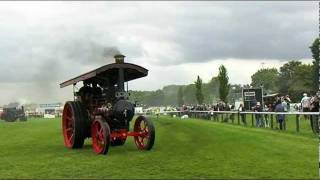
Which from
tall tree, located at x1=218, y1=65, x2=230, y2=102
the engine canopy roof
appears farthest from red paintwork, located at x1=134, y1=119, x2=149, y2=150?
tall tree, located at x1=218, y1=65, x2=230, y2=102

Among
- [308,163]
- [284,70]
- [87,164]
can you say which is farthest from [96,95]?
[284,70]

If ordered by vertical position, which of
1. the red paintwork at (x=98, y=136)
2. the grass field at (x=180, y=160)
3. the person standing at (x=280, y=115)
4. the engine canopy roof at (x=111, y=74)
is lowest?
the grass field at (x=180, y=160)

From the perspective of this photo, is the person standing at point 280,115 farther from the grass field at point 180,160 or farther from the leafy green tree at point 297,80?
the leafy green tree at point 297,80

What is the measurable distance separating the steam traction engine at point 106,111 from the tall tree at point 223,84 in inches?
1754

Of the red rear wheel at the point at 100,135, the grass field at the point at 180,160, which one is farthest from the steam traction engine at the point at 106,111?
the grass field at the point at 180,160

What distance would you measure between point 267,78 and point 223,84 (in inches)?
2760

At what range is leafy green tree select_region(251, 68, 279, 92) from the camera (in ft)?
398

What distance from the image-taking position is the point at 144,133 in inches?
658

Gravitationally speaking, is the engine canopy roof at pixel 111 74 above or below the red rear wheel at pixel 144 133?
above

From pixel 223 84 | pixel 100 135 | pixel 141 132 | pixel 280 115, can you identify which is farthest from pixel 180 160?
pixel 223 84

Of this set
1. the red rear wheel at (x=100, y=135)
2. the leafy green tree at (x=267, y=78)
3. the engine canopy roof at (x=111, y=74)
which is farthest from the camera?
the leafy green tree at (x=267, y=78)

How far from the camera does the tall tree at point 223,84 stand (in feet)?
206

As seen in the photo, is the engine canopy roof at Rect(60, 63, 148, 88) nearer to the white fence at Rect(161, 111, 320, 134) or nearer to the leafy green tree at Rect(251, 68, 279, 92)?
the white fence at Rect(161, 111, 320, 134)

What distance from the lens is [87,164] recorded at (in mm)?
13188
